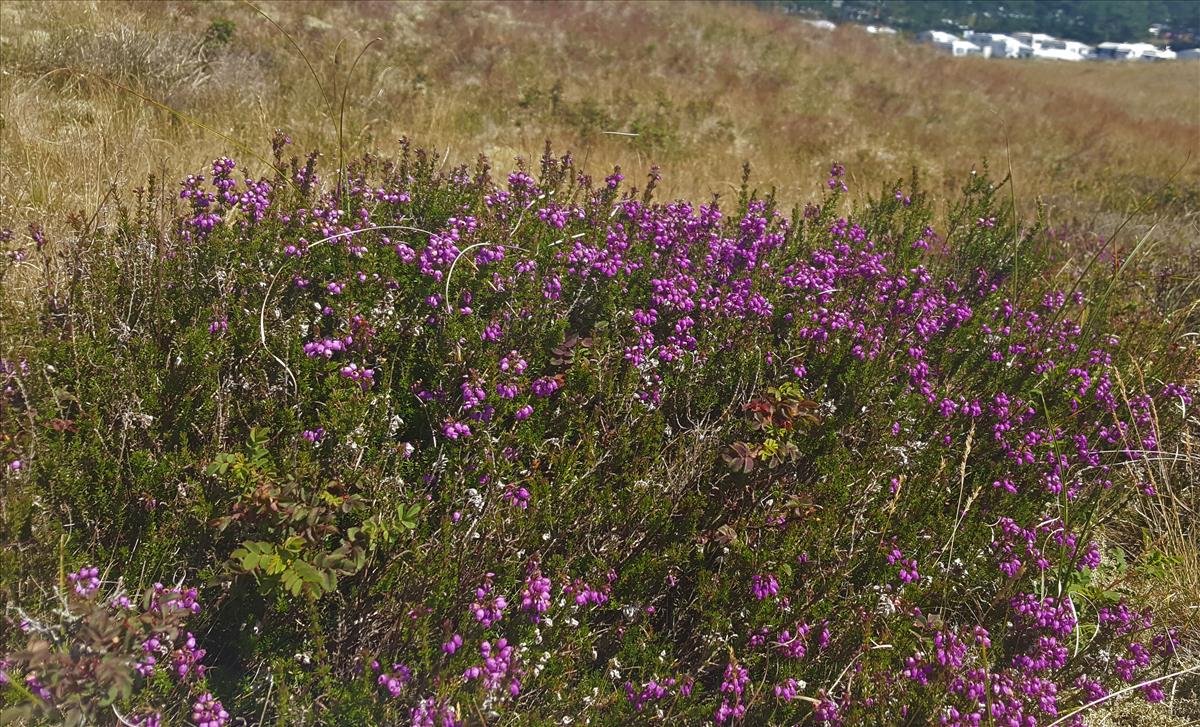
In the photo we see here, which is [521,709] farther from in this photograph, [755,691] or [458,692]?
[755,691]

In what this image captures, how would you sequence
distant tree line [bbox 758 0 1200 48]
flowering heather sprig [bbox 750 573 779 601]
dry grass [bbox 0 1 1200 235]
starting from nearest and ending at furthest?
1. flowering heather sprig [bbox 750 573 779 601]
2. dry grass [bbox 0 1 1200 235]
3. distant tree line [bbox 758 0 1200 48]

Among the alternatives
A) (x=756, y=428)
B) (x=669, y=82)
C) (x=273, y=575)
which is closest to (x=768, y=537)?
(x=756, y=428)

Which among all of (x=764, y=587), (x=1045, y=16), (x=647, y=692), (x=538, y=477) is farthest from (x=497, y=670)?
(x=1045, y=16)

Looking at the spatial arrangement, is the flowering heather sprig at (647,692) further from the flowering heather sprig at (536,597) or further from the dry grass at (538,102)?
the dry grass at (538,102)

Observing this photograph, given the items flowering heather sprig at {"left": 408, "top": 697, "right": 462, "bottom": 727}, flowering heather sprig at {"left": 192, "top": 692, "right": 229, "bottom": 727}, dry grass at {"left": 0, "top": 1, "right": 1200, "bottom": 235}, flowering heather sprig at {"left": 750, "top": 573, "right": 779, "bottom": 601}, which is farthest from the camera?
dry grass at {"left": 0, "top": 1, "right": 1200, "bottom": 235}

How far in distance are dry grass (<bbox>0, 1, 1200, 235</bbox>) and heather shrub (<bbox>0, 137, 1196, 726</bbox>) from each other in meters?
1.30

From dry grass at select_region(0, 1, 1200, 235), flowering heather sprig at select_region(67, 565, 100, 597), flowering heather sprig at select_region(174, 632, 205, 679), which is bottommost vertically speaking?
flowering heather sprig at select_region(174, 632, 205, 679)

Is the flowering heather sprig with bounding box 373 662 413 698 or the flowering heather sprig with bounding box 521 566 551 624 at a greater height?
the flowering heather sprig with bounding box 521 566 551 624

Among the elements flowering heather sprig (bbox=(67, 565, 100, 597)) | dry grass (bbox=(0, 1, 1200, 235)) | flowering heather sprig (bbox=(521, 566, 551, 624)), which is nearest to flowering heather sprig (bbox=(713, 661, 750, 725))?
flowering heather sprig (bbox=(521, 566, 551, 624))

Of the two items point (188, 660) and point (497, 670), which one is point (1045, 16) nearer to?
point (497, 670)

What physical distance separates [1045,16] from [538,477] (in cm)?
13038

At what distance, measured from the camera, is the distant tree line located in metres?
89.9

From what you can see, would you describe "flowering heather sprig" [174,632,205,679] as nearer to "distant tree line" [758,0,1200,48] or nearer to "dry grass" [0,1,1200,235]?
"dry grass" [0,1,1200,235]

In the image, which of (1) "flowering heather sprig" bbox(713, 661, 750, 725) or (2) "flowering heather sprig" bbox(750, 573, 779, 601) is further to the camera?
(2) "flowering heather sprig" bbox(750, 573, 779, 601)
